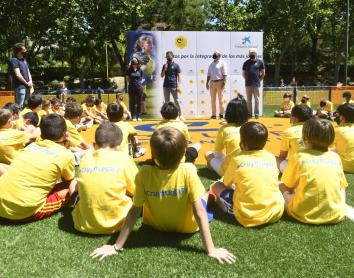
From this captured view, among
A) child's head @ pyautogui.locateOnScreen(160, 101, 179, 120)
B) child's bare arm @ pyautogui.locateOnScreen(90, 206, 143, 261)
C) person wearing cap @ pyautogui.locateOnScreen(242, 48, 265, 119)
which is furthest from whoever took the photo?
person wearing cap @ pyautogui.locateOnScreen(242, 48, 265, 119)

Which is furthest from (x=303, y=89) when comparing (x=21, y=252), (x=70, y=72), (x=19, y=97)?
(x=70, y=72)

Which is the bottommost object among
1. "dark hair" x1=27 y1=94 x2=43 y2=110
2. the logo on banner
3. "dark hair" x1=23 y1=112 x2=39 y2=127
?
"dark hair" x1=23 y1=112 x2=39 y2=127

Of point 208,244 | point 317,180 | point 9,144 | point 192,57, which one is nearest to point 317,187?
point 317,180

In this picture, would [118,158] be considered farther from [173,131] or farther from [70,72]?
[70,72]

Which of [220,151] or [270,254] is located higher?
[220,151]

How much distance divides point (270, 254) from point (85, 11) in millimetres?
30202

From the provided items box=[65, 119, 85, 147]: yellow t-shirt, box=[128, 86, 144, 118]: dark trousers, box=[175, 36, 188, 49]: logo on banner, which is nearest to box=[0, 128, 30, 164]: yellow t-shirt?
box=[65, 119, 85, 147]: yellow t-shirt

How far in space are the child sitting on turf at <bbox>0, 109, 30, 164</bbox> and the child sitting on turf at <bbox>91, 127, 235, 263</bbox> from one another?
255 cm

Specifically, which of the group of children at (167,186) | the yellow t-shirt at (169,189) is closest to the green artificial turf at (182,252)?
the group of children at (167,186)

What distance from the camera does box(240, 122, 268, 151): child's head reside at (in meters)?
4.04

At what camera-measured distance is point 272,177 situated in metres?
3.99

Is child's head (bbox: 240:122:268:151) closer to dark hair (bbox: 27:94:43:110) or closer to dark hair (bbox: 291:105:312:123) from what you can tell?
dark hair (bbox: 291:105:312:123)

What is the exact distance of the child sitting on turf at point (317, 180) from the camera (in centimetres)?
398

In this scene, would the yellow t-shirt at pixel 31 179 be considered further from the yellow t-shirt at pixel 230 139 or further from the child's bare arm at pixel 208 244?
the yellow t-shirt at pixel 230 139
